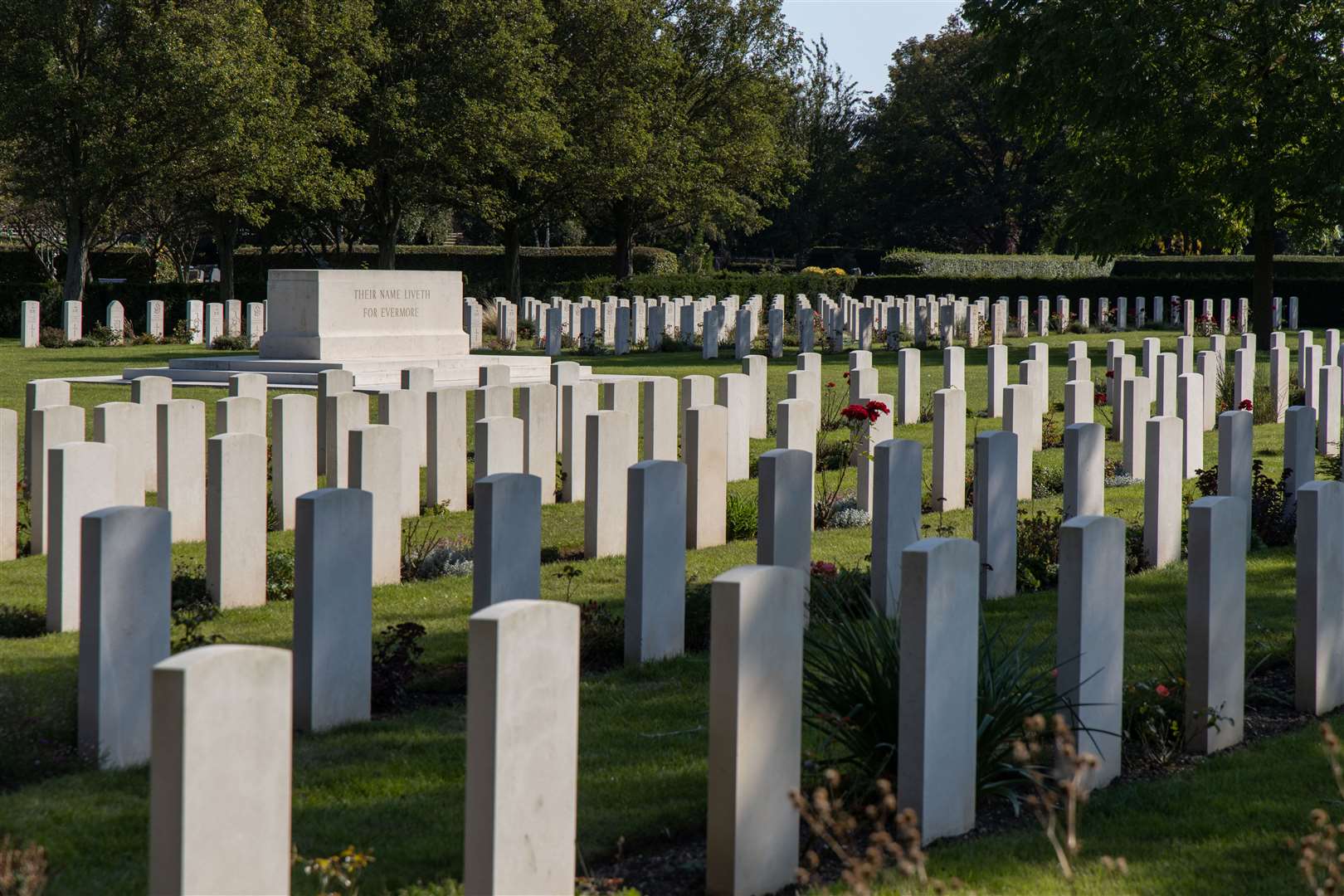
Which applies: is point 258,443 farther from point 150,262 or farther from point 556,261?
point 556,261

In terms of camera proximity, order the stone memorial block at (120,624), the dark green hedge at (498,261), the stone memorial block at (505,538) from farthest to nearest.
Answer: the dark green hedge at (498,261) < the stone memorial block at (505,538) < the stone memorial block at (120,624)

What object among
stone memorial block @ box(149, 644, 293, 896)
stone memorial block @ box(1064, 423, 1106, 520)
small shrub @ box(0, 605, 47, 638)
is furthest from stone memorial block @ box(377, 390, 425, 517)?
stone memorial block @ box(149, 644, 293, 896)

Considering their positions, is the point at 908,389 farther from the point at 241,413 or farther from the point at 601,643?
the point at 601,643

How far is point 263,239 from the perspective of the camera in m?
45.4

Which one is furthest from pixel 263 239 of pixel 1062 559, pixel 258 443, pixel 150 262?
pixel 1062 559

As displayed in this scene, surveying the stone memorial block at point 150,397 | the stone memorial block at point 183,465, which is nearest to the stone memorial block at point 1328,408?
the stone memorial block at point 183,465

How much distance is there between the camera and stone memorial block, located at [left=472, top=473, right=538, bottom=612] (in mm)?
5348

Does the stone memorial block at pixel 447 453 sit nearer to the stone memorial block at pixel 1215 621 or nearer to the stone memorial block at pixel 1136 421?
the stone memorial block at pixel 1136 421

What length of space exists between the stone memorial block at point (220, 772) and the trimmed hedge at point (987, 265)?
138 feet

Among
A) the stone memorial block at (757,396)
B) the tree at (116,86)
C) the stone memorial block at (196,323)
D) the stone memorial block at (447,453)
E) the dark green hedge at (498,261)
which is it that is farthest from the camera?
the dark green hedge at (498,261)

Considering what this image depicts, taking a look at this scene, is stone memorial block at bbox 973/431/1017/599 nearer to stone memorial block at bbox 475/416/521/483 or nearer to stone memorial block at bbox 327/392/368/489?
stone memorial block at bbox 475/416/521/483

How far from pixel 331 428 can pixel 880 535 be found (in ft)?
14.9

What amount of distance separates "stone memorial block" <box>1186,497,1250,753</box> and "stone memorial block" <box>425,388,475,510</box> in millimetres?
5783

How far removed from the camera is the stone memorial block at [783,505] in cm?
622
